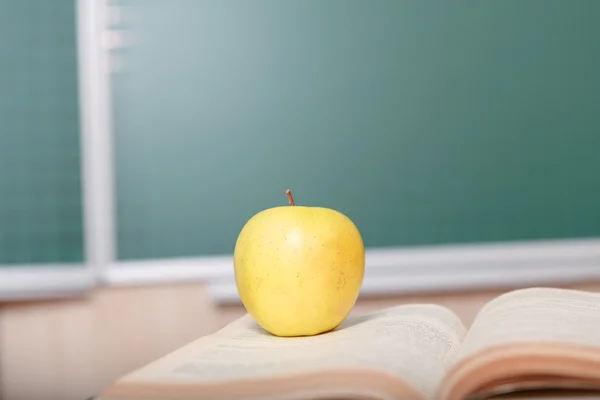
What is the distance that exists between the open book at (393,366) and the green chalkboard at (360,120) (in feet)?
3.78

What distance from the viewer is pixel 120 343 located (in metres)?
1.86

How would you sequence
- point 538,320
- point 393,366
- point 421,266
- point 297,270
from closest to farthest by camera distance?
point 393,366 < point 538,320 < point 297,270 < point 421,266

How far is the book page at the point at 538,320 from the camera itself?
57 cm

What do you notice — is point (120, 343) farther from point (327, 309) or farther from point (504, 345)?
point (504, 345)

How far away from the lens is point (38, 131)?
1.83 meters

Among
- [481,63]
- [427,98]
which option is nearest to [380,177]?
[427,98]

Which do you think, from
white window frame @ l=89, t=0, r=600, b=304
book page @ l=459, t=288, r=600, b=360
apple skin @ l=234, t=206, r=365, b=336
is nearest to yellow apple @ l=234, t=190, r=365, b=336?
apple skin @ l=234, t=206, r=365, b=336

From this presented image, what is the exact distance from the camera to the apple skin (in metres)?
0.78

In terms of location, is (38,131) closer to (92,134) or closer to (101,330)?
(92,134)

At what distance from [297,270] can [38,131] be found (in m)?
1.24

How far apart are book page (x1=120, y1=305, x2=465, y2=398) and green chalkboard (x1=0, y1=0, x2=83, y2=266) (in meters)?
1.09

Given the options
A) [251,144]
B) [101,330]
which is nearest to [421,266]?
[251,144]

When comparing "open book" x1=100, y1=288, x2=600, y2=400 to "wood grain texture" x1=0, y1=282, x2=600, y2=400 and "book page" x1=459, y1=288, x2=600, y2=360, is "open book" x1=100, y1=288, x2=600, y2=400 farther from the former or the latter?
"wood grain texture" x1=0, y1=282, x2=600, y2=400

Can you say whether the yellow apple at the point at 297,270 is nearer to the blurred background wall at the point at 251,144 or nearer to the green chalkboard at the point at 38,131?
the blurred background wall at the point at 251,144
